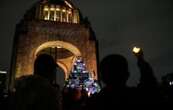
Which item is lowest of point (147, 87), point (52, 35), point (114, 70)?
point (147, 87)

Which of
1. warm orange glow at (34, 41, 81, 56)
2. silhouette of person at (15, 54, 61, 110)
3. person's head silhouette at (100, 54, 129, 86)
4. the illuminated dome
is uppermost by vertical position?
the illuminated dome

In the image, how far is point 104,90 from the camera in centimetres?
365

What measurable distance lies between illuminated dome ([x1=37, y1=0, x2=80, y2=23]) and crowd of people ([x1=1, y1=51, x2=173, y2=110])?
25.9m

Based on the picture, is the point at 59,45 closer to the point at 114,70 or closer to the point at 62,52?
the point at 62,52

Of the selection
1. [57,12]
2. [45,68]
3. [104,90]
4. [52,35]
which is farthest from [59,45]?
[104,90]

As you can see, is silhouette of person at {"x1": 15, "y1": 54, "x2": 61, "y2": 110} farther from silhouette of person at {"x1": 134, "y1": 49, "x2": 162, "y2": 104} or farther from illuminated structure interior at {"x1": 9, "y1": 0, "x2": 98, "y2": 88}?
illuminated structure interior at {"x1": 9, "y1": 0, "x2": 98, "y2": 88}

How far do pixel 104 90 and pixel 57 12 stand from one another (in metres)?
27.4

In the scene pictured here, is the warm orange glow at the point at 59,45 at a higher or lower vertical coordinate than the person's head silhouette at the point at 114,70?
higher

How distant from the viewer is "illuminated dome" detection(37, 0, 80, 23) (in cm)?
2991

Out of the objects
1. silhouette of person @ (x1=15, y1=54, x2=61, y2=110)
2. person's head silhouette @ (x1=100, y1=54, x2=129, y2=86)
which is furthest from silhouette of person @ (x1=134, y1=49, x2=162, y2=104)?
silhouette of person @ (x1=15, y1=54, x2=61, y2=110)

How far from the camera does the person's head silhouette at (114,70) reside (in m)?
3.65

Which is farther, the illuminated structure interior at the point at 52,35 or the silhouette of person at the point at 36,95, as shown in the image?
the illuminated structure interior at the point at 52,35

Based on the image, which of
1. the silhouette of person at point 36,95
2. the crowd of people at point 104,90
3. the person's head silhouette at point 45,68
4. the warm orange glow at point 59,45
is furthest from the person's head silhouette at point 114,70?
the warm orange glow at point 59,45

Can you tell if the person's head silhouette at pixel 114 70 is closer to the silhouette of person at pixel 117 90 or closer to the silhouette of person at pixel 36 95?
the silhouette of person at pixel 117 90
